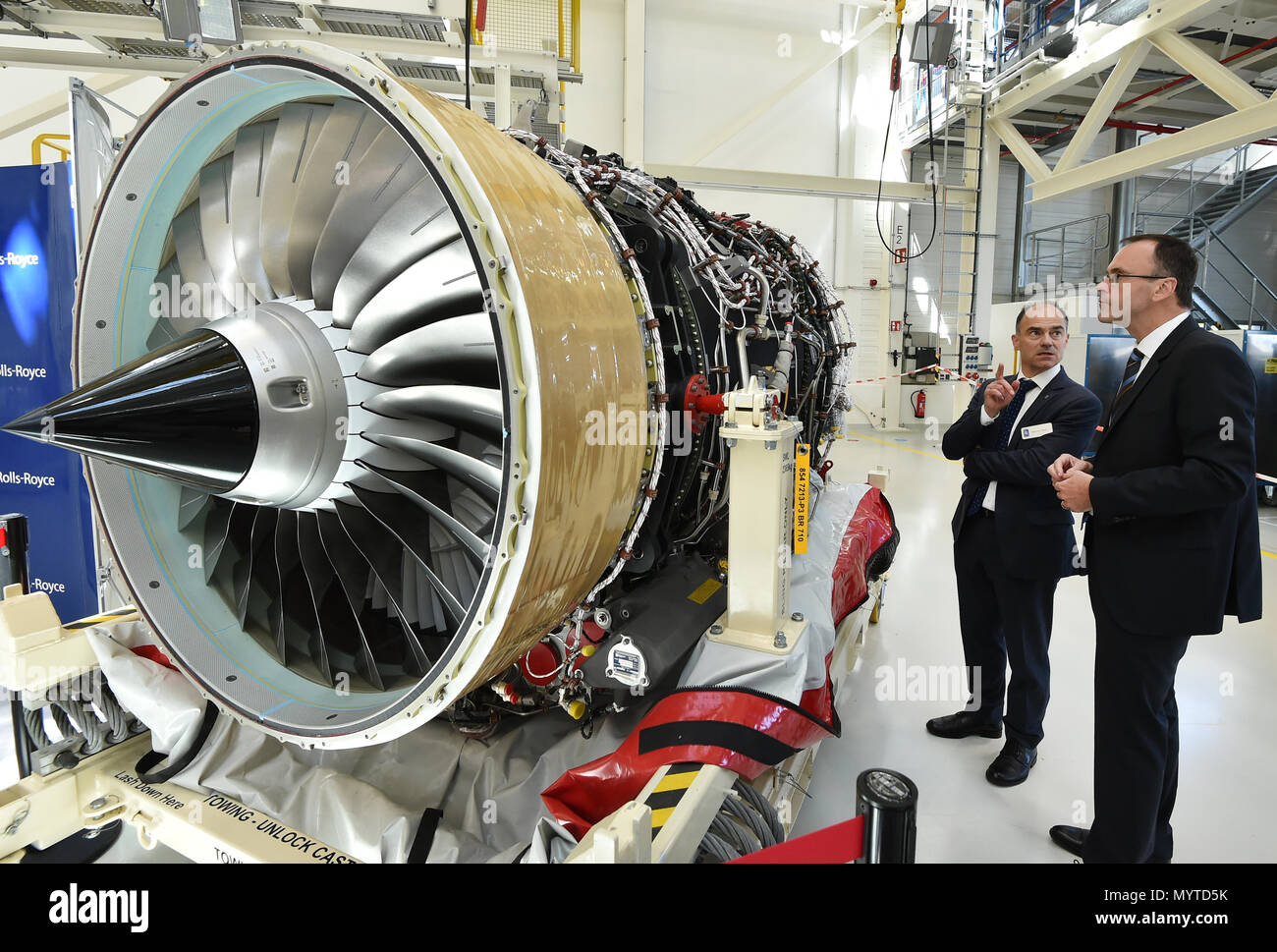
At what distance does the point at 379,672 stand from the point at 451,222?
1008 mm

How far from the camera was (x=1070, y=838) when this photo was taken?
204 centimetres

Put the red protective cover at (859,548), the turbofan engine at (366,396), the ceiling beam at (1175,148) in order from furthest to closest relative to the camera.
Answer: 1. the ceiling beam at (1175,148)
2. the red protective cover at (859,548)
3. the turbofan engine at (366,396)

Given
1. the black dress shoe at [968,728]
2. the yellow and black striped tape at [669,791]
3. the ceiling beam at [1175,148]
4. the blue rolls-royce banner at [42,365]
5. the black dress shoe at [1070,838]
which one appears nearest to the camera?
the yellow and black striped tape at [669,791]

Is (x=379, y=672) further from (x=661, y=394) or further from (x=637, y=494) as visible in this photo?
(x=661, y=394)

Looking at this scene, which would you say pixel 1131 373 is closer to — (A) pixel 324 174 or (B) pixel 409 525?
(B) pixel 409 525

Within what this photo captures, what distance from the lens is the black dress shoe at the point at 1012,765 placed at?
2.33 m

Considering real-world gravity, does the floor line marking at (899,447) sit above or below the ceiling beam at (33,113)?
below

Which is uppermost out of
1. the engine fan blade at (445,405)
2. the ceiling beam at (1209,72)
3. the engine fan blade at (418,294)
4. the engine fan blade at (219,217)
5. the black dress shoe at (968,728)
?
the ceiling beam at (1209,72)

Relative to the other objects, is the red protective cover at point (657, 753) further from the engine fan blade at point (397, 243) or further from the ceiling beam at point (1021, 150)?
the ceiling beam at point (1021, 150)

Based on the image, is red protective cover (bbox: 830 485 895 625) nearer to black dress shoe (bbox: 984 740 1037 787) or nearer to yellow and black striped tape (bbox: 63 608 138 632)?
black dress shoe (bbox: 984 740 1037 787)

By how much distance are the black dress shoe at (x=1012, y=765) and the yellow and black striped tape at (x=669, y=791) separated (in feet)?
4.91

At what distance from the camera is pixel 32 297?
299 cm

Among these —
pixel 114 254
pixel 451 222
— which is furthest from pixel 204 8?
pixel 451 222

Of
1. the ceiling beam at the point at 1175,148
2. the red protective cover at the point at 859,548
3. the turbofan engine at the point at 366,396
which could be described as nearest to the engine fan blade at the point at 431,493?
the turbofan engine at the point at 366,396
